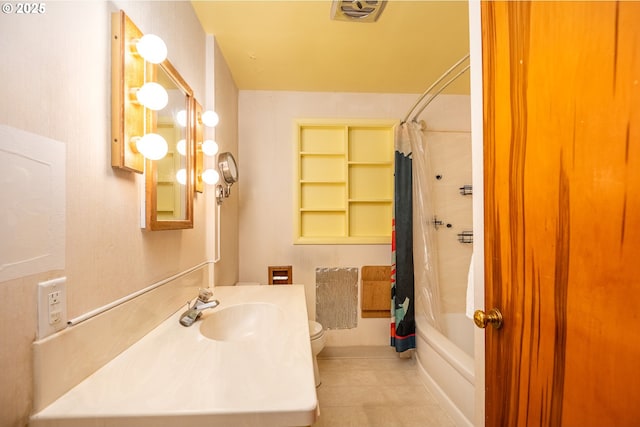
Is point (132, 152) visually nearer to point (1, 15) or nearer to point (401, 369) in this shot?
point (1, 15)

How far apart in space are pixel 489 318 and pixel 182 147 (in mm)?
1364

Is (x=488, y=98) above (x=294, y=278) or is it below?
above

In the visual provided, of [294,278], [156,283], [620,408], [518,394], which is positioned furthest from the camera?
[294,278]

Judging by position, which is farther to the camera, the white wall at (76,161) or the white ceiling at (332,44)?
the white ceiling at (332,44)

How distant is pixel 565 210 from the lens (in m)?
0.53

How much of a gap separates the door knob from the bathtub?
35.5 inches

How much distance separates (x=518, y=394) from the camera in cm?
66

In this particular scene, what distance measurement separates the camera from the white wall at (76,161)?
0.51 meters

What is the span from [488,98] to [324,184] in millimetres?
1746

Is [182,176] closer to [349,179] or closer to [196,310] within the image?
[196,310]

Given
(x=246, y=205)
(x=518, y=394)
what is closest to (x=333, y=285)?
(x=246, y=205)

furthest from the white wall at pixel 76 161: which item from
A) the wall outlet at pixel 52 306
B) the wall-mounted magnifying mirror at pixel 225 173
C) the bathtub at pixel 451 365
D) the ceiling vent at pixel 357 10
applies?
the bathtub at pixel 451 365

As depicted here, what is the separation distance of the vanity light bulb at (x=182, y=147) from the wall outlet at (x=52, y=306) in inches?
29.7

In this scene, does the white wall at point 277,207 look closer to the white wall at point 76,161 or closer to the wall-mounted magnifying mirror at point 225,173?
the wall-mounted magnifying mirror at point 225,173
